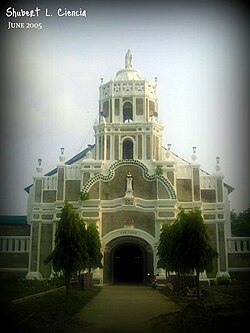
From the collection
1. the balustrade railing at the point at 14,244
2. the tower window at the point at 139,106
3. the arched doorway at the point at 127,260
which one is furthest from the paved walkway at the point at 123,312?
the tower window at the point at 139,106

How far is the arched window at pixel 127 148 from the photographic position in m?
10.7

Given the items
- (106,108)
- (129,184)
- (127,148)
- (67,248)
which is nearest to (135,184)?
(129,184)

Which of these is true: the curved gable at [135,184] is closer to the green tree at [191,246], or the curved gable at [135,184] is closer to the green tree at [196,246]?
the green tree at [191,246]

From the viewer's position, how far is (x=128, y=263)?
32.2 feet

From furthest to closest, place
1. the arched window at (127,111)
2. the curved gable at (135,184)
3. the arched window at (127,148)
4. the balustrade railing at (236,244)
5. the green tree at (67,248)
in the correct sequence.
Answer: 1. the arched window at (127,111)
2. the arched window at (127,148)
3. the curved gable at (135,184)
4. the balustrade railing at (236,244)
5. the green tree at (67,248)

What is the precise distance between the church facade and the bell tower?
0.08ft

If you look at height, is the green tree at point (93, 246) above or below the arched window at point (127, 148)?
below

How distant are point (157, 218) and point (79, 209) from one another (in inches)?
65.2

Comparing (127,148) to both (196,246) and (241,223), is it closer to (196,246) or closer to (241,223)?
(241,223)

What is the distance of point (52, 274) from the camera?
7980 millimetres

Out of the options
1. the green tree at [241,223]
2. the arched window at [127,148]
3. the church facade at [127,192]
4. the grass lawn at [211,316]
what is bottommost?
the grass lawn at [211,316]

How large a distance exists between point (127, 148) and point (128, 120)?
0.75 meters

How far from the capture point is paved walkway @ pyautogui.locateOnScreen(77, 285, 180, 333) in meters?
5.03

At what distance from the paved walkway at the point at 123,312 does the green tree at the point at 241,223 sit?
1.54m
